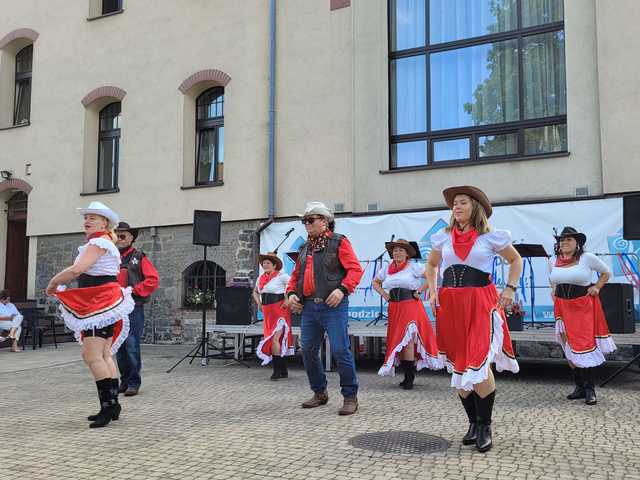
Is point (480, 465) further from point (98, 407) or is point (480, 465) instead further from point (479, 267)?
point (98, 407)

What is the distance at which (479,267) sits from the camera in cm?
455

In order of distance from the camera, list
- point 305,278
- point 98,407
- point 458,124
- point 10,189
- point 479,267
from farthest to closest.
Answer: point 10,189 → point 458,124 → point 98,407 → point 305,278 → point 479,267

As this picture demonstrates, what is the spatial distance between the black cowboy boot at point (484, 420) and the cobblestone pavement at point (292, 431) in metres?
0.07

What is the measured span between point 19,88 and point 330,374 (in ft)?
43.4

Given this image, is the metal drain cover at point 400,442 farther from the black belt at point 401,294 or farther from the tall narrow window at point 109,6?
the tall narrow window at point 109,6

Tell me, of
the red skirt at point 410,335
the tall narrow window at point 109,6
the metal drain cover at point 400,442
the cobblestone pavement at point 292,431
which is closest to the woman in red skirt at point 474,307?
the metal drain cover at point 400,442

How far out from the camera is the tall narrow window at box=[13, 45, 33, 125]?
1739 centimetres

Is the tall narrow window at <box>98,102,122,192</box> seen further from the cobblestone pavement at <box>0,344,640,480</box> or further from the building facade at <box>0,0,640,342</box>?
the cobblestone pavement at <box>0,344,640,480</box>

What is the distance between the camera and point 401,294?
810 centimetres

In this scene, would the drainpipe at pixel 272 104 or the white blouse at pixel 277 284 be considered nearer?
the white blouse at pixel 277 284

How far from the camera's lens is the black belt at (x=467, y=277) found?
454cm

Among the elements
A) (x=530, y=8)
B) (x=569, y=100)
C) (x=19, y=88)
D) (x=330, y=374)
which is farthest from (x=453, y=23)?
(x=19, y=88)

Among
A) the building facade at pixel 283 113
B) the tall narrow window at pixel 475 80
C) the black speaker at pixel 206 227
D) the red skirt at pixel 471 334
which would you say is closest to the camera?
the red skirt at pixel 471 334

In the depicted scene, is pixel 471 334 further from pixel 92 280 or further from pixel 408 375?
pixel 408 375
